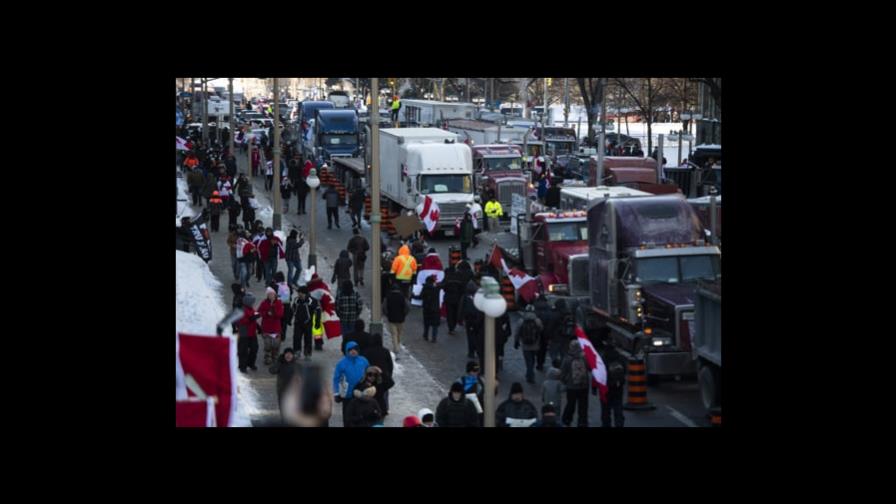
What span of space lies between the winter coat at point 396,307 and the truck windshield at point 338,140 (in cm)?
3664

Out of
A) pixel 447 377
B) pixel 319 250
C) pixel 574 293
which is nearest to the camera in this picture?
pixel 447 377

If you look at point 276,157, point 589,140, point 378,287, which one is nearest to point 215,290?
point 378,287

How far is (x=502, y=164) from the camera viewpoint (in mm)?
46031

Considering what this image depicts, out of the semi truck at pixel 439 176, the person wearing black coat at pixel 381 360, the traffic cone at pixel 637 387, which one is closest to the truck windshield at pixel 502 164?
the semi truck at pixel 439 176

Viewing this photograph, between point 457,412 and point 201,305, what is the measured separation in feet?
33.4

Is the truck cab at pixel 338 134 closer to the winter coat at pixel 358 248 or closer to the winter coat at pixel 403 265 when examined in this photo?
the winter coat at pixel 358 248

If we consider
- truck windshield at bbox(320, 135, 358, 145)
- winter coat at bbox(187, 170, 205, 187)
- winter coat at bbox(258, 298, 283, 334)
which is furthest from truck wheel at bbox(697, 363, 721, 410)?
truck windshield at bbox(320, 135, 358, 145)

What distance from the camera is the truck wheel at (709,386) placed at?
19531 millimetres

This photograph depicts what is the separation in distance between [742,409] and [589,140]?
59137 millimetres

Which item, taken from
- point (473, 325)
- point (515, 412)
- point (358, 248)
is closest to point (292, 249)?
point (358, 248)

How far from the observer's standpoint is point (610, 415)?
64.6 feet

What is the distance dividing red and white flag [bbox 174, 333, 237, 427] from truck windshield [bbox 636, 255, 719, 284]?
1146cm

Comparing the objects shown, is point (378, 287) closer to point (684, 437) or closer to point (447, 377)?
point (447, 377)

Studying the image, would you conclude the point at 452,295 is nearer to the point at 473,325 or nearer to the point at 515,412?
the point at 473,325
